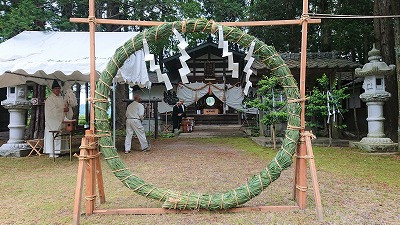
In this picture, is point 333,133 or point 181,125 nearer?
point 333,133

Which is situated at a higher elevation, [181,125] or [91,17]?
[91,17]

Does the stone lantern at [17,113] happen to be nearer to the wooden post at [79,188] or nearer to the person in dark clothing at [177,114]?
the wooden post at [79,188]

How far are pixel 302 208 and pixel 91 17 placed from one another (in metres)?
3.24

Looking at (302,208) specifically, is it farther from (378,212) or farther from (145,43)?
(145,43)

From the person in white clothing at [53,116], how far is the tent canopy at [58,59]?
0.63 meters

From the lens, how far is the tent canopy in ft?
21.1

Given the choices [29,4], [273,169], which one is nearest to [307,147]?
[273,169]

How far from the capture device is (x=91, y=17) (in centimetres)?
354

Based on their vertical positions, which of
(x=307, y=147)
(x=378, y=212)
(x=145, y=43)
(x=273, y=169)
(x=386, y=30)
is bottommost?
(x=378, y=212)

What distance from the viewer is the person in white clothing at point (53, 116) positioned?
7.52 m

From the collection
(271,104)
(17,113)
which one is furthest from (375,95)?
(17,113)

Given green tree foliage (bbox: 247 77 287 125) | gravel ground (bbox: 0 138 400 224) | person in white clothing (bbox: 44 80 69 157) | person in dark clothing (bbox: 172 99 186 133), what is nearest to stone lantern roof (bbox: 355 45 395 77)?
green tree foliage (bbox: 247 77 287 125)

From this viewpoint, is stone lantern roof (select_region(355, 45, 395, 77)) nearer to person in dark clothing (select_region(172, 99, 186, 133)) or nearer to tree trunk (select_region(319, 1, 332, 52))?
tree trunk (select_region(319, 1, 332, 52))

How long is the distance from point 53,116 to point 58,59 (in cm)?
158
